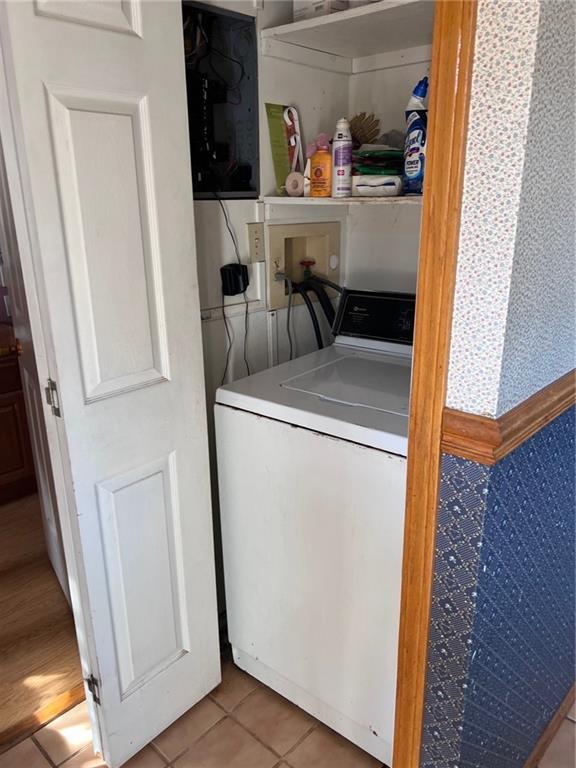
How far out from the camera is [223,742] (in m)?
1.62

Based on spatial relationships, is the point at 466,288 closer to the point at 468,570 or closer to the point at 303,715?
the point at 468,570

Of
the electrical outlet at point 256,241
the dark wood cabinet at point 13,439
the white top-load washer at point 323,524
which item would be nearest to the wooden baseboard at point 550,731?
the white top-load washer at point 323,524

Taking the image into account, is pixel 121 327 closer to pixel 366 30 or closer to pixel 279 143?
pixel 279 143

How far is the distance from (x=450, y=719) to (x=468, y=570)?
0.34 m

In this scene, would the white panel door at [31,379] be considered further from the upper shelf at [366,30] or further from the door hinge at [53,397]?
the upper shelf at [366,30]

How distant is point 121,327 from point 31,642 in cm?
131

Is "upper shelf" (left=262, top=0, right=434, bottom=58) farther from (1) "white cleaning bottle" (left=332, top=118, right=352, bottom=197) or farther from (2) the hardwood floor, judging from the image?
(2) the hardwood floor

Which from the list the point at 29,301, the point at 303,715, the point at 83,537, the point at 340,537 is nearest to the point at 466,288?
the point at 340,537

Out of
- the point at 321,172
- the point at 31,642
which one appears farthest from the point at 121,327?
the point at 31,642

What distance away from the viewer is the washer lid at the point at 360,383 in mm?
1434

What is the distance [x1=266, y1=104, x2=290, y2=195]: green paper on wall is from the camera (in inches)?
67.2

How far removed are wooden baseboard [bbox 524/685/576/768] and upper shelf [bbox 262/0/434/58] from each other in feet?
6.12

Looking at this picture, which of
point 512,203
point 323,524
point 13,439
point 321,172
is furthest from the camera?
point 13,439

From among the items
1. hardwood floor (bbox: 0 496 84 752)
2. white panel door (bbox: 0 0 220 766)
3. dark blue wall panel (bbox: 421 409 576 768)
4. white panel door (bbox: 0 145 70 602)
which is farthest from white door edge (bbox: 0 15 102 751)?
dark blue wall panel (bbox: 421 409 576 768)
